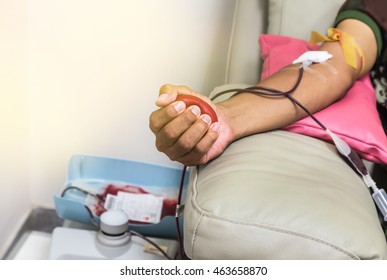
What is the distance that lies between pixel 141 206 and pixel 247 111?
1.82ft

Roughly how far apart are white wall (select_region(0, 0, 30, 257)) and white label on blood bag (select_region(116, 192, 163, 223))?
31cm

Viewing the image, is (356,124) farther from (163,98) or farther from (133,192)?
(133,192)

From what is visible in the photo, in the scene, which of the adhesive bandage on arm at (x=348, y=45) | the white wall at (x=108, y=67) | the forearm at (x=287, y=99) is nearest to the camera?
the forearm at (x=287, y=99)

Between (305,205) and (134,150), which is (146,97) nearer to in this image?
(134,150)

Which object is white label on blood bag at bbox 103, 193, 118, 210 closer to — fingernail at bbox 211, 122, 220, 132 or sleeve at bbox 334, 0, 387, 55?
fingernail at bbox 211, 122, 220, 132

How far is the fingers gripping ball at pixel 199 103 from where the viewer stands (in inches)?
26.2

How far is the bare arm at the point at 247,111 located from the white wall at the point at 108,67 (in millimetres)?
427

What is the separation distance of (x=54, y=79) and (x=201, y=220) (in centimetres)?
80

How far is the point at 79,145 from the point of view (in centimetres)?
135

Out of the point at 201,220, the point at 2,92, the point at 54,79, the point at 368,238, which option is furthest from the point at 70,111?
the point at 368,238

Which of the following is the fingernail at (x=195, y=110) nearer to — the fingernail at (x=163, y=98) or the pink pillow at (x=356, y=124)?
the fingernail at (x=163, y=98)

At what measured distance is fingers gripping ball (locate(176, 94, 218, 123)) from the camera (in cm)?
67

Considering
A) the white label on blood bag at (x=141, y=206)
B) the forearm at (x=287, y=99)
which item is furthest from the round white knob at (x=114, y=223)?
the forearm at (x=287, y=99)
